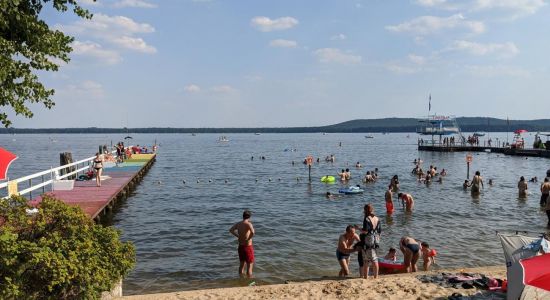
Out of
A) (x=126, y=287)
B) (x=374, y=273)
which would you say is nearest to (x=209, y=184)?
(x=126, y=287)

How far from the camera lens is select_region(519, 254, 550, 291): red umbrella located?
6606 mm

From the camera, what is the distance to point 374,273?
1120 centimetres

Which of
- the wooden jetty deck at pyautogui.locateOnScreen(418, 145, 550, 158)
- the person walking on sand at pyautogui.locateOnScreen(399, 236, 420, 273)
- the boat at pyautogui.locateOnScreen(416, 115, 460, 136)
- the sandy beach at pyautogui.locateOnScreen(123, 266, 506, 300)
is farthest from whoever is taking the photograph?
the boat at pyautogui.locateOnScreen(416, 115, 460, 136)

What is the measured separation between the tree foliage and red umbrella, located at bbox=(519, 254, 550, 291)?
6709mm

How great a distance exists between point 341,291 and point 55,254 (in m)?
6.17

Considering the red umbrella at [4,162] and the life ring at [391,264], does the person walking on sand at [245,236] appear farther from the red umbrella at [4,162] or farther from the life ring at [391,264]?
the red umbrella at [4,162]

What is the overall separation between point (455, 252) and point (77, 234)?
43.4ft

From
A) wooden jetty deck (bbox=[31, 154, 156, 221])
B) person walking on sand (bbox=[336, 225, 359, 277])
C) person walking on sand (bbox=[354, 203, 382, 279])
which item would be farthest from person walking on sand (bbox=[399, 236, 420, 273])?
wooden jetty deck (bbox=[31, 154, 156, 221])

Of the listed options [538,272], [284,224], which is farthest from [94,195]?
[538,272]

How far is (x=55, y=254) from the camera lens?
6707 mm

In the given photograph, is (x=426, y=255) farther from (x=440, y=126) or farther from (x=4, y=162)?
(x=440, y=126)

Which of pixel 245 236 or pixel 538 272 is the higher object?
pixel 538 272

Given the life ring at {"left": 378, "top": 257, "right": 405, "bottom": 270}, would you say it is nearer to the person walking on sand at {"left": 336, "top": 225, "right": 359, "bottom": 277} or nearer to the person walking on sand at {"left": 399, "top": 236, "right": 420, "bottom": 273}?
the person walking on sand at {"left": 399, "top": 236, "right": 420, "bottom": 273}

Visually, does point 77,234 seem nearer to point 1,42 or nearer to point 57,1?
point 1,42
